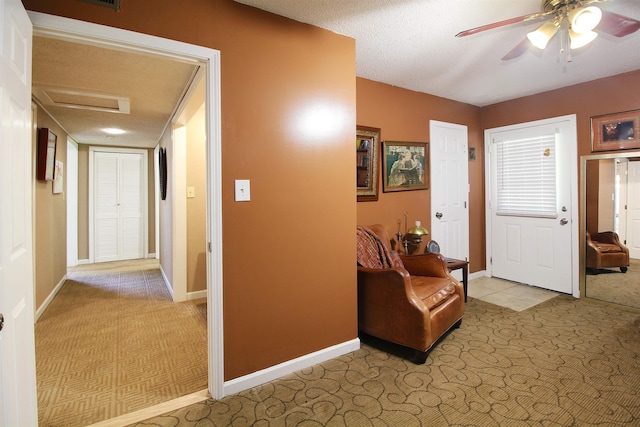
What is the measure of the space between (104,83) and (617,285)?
5.20 meters

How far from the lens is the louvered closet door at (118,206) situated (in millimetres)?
6211

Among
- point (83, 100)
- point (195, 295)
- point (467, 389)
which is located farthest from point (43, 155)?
point (467, 389)

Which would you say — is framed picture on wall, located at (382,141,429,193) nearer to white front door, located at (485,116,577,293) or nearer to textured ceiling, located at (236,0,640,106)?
textured ceiling, located at (236,0,640,106)

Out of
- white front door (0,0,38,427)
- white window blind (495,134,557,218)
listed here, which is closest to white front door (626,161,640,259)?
white window blind (495,134,557,218)

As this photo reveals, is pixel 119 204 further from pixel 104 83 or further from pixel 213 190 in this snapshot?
pixel 213 190

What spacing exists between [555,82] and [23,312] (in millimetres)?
4685

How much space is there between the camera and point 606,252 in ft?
11.4

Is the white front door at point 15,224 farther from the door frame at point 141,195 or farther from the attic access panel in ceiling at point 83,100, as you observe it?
the door frame at point 141,195

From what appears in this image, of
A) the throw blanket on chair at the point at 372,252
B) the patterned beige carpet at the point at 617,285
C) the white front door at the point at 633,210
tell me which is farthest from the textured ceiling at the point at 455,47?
the patterned beige carpet at the point at 617,285

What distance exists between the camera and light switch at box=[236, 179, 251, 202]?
2.02 m

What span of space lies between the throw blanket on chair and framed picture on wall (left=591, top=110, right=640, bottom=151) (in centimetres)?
257

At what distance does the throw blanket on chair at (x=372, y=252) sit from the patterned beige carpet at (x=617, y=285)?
229 centimetres

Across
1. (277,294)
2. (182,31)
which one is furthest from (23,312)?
(182,31)

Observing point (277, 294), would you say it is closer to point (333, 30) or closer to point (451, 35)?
point (333, 30)
